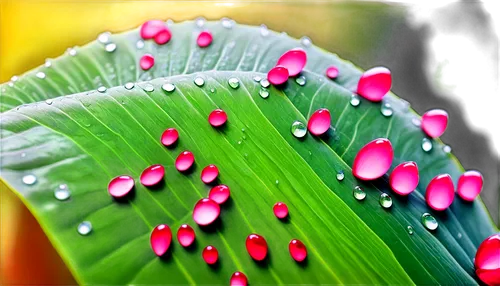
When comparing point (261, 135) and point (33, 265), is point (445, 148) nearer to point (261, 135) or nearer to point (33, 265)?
point (261, 135)

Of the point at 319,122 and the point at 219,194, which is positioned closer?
the point at 219,194

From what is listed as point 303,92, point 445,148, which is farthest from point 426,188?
point 303,92

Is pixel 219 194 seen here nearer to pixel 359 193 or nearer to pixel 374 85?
pixel 359 193

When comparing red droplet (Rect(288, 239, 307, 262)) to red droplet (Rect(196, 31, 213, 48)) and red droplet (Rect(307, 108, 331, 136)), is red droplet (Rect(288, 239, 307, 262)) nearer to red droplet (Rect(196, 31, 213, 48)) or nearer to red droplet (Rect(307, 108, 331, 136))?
red droplet (Rect(307, 108, 331, 136))

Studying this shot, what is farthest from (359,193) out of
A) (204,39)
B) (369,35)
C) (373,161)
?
(369,35)

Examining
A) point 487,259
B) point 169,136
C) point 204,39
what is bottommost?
point 487,259

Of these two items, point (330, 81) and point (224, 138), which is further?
point (330, 81)
